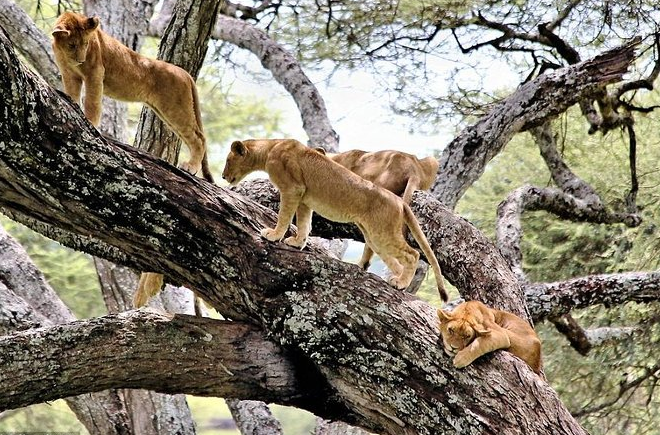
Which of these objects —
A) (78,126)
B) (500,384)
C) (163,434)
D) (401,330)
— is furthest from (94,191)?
(163,434)

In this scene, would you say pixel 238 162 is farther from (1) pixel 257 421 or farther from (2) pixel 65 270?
(2) pixel 65 270

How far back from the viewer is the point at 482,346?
8.39 ft

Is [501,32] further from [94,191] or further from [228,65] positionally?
[94,191]

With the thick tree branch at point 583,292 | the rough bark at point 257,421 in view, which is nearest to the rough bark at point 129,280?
the rough bark at point 257,421

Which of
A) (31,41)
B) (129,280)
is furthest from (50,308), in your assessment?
(31,41)

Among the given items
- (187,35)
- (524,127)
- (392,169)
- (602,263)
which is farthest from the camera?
(602,263)

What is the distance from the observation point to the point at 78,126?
2436 mm

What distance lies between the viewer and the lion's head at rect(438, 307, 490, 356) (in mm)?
2531

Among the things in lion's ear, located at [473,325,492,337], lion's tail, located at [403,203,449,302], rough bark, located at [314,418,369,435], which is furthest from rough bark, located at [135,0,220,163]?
lion's ear, located at [473,325,492,337]

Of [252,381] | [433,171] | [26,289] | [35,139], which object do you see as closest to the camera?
[35,139]

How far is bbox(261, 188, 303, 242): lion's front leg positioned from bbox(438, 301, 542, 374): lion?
556 mm

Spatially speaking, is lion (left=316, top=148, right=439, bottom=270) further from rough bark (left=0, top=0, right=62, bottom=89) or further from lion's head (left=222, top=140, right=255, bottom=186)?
rough bark (left=0, top=0, right=62, bottom=89)

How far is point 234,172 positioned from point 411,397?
3.54ft

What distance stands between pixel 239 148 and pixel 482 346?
1102mm
